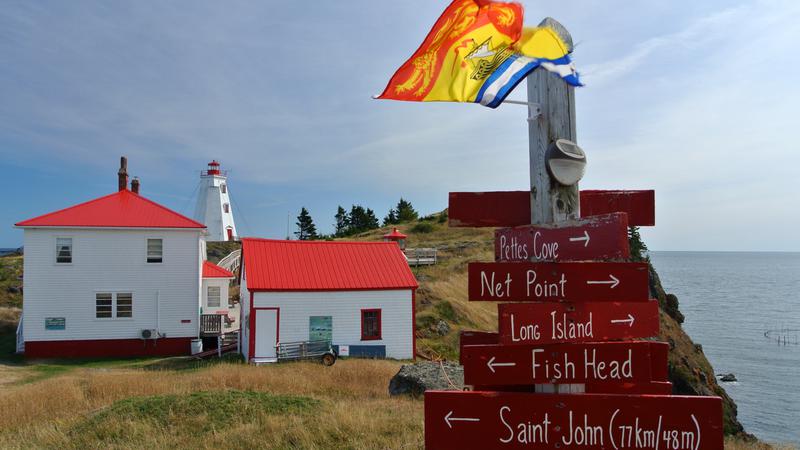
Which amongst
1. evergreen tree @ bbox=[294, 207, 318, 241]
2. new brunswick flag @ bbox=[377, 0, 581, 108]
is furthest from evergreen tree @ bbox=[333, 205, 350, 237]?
new brunswick flag @ bbox=[377, 0, 581, 108]

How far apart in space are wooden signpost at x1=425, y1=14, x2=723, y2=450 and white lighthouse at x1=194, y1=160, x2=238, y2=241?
205 feet

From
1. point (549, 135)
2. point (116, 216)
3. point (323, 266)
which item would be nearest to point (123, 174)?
point (116, 216)

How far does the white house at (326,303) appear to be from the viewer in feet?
77.7

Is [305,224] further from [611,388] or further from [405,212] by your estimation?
[611,388]

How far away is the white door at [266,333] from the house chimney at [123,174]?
13.1 meters

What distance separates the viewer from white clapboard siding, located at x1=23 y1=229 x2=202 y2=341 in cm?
2622

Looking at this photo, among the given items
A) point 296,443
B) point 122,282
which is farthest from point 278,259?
point 296,443

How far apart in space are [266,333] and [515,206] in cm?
2078

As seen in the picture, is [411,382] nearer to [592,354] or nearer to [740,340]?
[592,354]

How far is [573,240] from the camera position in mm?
3592

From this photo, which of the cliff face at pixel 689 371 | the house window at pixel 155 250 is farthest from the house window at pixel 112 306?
the cliff face at pixel 689 371

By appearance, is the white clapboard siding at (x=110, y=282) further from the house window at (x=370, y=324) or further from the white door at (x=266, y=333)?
the house window at (x=370, y=324)

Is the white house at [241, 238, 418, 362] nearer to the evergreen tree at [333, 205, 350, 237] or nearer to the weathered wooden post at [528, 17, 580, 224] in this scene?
the weathered wooden post at [528, 17, 580, 224]

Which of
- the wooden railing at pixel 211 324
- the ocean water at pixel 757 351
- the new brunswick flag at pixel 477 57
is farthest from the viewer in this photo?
the wooden railing at pixel 211 324
